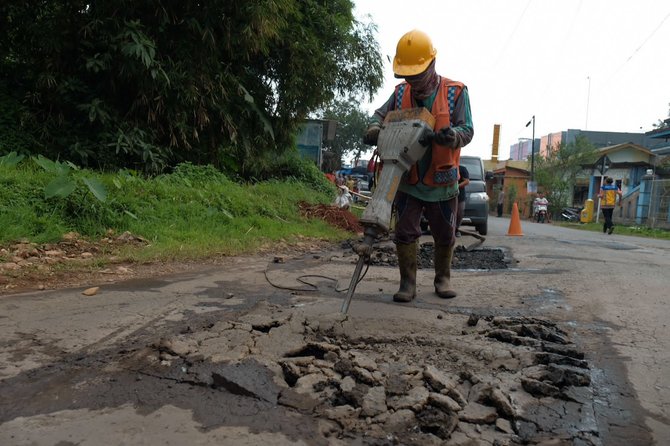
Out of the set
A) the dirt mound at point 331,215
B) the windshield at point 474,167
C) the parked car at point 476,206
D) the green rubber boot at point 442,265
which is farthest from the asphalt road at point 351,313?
the windshield at point 474,167

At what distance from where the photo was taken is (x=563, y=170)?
104 feet

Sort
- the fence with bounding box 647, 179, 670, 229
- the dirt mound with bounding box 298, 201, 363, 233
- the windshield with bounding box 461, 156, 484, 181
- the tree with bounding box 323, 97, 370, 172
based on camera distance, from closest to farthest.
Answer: the dirt mound with bounding box 298, 201, 363, 233, the windshield with bounding box 461, 156, 484, 181, the fence with bounding box 647, 179, 670, 229, the tree with bounding box 323, 97, 370, 172

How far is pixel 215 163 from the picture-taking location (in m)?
9.61

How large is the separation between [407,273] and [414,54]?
1.46 m

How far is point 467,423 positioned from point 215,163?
8.55 meters

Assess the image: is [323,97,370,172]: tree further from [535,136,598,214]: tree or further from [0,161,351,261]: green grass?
[0,161,351,261]: green grass

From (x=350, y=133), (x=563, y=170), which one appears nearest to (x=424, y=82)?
(x=563, y=170)

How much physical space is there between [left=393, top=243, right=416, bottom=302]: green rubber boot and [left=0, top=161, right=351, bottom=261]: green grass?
2.29 m

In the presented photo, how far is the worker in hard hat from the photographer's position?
326 centimetres

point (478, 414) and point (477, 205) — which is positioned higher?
point (477, 205)

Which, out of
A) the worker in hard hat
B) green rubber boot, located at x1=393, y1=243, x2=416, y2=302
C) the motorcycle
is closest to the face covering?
the worker in hard hat

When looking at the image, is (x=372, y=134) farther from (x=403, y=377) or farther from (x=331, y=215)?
(x=331, y=215)

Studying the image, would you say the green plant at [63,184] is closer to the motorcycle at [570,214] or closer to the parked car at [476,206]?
the parked car at [476,206]

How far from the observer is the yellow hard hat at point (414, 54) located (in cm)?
324
